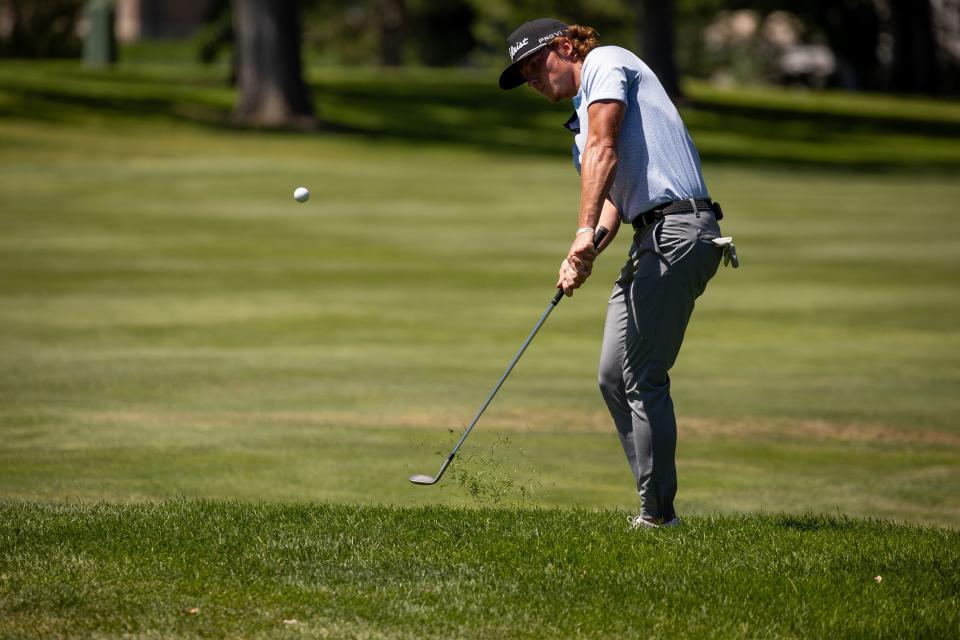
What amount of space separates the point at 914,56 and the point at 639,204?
59043mm

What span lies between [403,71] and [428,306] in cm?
3778

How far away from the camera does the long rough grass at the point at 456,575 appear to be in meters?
5.42

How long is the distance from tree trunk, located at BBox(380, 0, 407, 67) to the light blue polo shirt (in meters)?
64.1

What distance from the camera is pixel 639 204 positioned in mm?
6551

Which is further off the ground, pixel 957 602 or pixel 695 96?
pixel 957 602

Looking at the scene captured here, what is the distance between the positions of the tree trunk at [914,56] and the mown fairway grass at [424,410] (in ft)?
99.6

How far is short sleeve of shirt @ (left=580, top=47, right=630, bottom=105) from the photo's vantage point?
249 inches

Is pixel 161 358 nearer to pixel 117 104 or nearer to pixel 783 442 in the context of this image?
pixel 783 442

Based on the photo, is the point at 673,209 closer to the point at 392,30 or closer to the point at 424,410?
the point at 424,410

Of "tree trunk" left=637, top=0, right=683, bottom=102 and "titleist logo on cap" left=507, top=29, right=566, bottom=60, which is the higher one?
"titleist logo on cap" left=507, top=29, right=566, bottom=60

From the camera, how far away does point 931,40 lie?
61594 millimetres

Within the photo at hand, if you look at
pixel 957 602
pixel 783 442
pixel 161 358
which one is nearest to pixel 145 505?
pixel 957 602

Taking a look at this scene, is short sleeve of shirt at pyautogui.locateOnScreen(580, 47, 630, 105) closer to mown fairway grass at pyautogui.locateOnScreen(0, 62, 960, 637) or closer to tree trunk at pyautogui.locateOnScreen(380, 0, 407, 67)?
mown fairway grass at pyautogui.locateOnScreen(0, 62, 960, 637)

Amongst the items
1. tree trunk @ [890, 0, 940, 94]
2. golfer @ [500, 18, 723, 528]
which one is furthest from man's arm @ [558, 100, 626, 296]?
tree trunk @ [890, 0, 940, 94]
